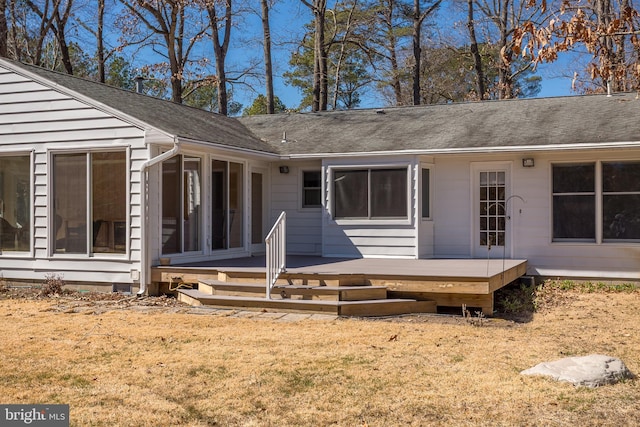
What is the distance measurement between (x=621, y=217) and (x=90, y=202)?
Answer: 28.4ft

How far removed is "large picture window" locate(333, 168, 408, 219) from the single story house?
0.09ft

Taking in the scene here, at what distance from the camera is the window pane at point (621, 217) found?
433 inches

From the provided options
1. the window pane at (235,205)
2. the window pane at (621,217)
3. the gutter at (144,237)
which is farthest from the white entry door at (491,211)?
the gutter at (144,237)

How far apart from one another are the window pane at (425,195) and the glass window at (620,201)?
2990 mm

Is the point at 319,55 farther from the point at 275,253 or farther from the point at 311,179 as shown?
the point at 275,253

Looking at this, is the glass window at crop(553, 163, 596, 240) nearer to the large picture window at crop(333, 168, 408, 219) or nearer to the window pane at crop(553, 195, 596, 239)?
the window pane at crop(553, 195, 596, 239)

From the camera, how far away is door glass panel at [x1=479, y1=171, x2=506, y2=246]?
471 inches

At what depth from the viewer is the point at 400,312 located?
8.82 metres

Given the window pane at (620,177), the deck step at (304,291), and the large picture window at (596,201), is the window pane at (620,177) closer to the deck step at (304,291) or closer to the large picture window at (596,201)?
the large picture window at (596,201)

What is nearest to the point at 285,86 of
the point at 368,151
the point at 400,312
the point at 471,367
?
the point at 368,151

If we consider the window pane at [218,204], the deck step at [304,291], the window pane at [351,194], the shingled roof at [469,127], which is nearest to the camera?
the deck step at [304,291]

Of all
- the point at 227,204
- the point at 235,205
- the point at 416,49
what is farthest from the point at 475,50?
the point at 227,204

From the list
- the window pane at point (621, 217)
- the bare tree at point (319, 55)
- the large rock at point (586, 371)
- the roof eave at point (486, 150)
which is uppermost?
the bare tree at point (319, 55)

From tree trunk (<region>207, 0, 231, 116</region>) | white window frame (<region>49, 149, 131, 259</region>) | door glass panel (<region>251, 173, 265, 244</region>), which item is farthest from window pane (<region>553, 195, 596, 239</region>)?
tree trunk (<region>207, 0, 231, 116</region>)
